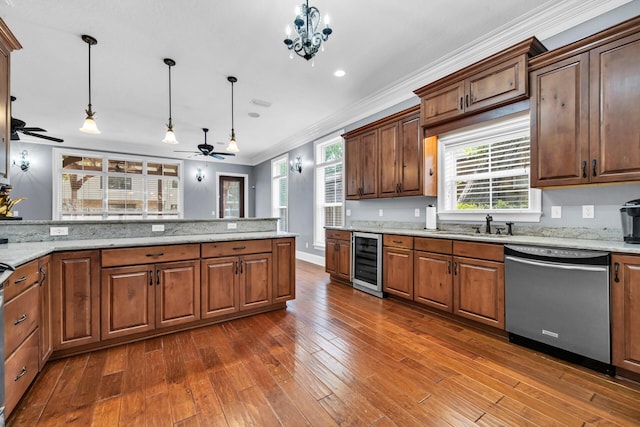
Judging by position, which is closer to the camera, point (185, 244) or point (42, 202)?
point (185, 244)

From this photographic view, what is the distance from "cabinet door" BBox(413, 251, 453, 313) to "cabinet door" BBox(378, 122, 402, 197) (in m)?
1.14

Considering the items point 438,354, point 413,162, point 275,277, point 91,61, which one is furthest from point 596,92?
point 91,61

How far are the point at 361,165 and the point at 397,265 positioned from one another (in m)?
1.78

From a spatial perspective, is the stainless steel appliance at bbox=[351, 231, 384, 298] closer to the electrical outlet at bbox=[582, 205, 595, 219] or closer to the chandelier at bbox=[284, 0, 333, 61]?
the electrical outlet at bbox=[582, 205, 595, 219]

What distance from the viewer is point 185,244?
2.65 m

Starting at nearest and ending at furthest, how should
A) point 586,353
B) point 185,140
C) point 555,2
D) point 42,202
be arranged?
1. point 586,353
2. point 555,2
3. point 42,202
4. point 185,140

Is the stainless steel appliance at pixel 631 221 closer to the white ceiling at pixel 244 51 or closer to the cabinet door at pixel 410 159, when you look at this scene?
the white ceiling at pixel 244 51

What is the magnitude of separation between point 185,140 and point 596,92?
7.66 m

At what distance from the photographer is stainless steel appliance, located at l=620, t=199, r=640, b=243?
2025 millimetres

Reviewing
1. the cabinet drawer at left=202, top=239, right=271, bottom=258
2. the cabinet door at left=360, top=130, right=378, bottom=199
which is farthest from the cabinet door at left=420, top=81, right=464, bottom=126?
the cabinet drawer at left=202, top=239, right=271, bottom=258

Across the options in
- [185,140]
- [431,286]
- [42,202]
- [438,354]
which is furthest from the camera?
[185,140]

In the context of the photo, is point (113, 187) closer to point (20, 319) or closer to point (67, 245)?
point (67, 245)

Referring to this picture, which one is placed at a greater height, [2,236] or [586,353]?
[2,236]

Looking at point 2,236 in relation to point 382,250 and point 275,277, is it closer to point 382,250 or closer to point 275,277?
point 275,277
